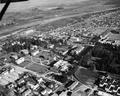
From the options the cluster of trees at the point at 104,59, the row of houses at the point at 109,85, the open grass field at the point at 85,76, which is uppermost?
the cluster of trees at the point at 104,59

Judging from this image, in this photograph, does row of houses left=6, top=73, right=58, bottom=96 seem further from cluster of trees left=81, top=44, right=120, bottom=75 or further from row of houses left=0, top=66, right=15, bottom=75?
cluster of trees left=81, top=44, right=120, bottom=75

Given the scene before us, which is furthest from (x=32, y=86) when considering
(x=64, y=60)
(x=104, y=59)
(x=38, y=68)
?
(x=104, y=59)

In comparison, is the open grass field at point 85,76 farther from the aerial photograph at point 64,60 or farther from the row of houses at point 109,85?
the row of houses at point 109,85

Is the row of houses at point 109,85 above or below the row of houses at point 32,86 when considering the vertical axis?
below

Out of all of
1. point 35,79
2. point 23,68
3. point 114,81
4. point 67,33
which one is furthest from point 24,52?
point 114,81

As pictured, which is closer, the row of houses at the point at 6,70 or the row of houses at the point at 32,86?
the row of houses at the point at 32,86

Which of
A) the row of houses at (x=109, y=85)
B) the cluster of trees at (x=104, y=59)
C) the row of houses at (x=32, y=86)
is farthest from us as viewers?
the cluster of trees at (x=104, y=59)

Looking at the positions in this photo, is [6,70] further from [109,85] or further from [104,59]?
[104,59]

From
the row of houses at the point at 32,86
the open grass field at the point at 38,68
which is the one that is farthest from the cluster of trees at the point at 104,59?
the row of houses at the point at 32,86
